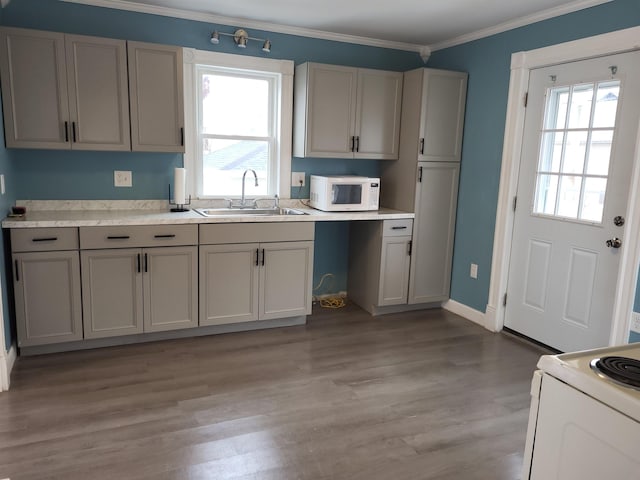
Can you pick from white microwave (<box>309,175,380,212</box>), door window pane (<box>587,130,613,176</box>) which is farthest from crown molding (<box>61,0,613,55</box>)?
white microwave (<box>309,175,380,212</box>)

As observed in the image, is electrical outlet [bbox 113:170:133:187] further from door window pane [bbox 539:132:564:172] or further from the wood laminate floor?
door window pane [bbox 539:132:564:172]

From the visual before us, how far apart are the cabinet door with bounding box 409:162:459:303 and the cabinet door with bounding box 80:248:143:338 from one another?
2254 millimetres

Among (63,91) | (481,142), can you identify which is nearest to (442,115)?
(481,142)

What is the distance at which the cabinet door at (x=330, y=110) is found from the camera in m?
3.93

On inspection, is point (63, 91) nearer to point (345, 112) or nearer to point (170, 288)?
point (170, 288)

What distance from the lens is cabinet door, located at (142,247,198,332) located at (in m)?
3.30

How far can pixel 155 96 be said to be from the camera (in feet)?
11.1

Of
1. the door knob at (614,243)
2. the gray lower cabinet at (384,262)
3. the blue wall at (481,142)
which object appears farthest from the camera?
the gray lower cabinet at (384,262)

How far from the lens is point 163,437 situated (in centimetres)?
232

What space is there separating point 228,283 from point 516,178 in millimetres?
2313

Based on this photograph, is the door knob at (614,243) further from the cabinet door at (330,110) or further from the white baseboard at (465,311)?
the cabinet door at (330,110)

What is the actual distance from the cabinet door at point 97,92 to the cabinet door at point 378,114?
1.84m

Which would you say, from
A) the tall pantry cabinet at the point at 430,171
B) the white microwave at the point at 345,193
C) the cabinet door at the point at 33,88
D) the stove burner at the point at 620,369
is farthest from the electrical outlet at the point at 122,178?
the stove burner at the point at 620,369

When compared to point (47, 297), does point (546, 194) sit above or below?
above
